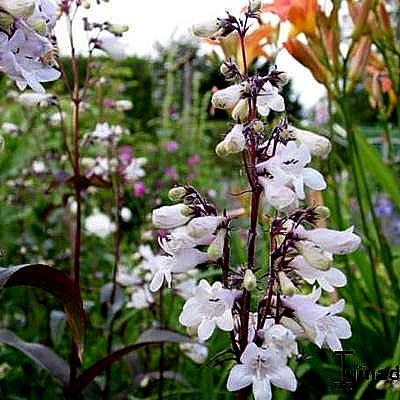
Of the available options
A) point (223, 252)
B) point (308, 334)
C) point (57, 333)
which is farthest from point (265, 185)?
point (57, 333)

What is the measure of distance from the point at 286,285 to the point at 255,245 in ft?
0.26

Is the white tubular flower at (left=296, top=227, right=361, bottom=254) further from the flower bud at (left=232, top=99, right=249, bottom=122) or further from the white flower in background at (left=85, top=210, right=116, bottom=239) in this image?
the white flower in background at (left=85, top=210, right=116, bottom=239)

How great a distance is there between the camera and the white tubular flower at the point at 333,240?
949 millimetres

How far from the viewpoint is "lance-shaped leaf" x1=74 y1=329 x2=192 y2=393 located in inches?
56.3

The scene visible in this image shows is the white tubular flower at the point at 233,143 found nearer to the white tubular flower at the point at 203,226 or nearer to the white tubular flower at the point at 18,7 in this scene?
the white tubular flower at the point at 203,226

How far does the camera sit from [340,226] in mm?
2029

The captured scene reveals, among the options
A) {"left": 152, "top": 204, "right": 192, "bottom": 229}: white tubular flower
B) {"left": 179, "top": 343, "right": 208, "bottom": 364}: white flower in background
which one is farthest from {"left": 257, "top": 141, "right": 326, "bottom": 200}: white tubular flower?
{"left": 179, "top": 343, "right": 208, "bottom": 364}: white flower in background

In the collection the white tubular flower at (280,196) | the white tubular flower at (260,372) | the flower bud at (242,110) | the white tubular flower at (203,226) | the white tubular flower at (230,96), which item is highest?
the white tubular flower at (230,96)

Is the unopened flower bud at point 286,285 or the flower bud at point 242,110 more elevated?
the flower bud at point 242,110

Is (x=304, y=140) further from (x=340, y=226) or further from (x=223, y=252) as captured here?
(x=340, y=226)

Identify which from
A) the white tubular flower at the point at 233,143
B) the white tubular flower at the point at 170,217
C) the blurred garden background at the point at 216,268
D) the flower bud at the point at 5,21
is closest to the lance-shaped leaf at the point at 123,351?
the blurred garden background at the point at 216,268

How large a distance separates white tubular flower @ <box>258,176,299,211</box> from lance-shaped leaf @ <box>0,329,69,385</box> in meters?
0.70

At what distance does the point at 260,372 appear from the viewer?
91cm

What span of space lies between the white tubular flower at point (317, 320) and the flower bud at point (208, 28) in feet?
1.17
